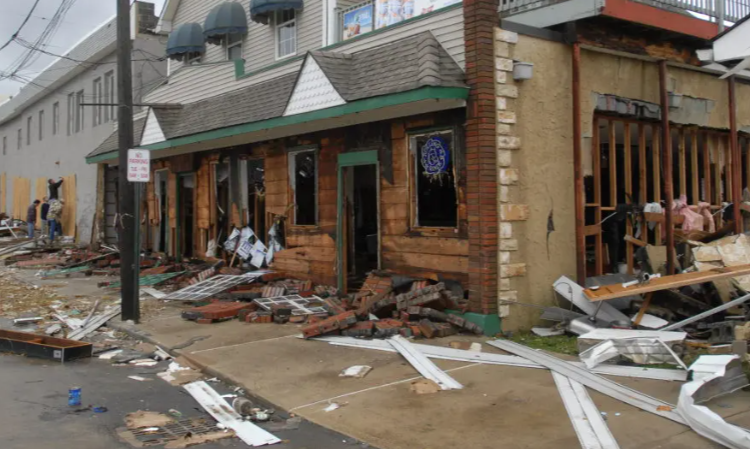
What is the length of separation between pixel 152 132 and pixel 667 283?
11.7m

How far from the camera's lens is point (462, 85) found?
8.70m

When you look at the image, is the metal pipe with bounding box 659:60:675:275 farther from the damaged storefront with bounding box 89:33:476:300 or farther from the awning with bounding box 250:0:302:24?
the awning with bounding box 250:0:302:24

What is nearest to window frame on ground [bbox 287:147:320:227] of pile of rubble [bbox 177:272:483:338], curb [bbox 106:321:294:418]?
pile of rubble [bbox 177:272:483:338]

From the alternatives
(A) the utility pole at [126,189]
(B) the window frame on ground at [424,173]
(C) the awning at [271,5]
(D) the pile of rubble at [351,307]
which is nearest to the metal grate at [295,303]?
(D) the pile of rubble at [351,307]

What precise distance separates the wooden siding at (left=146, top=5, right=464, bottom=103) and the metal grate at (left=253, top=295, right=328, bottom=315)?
14.2 feet

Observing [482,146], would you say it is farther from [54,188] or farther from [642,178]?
[54,188]

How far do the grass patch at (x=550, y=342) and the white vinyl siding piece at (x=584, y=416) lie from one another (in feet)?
4.06

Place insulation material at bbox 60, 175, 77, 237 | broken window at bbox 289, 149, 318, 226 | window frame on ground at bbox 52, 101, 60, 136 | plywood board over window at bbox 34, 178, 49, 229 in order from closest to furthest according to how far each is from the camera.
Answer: broken window at bbox 289, 149, 318, 226, insulation material at bbox 60, 175, 77, 237, window frame on ground at bbox 52, 101, 60, 136, plywood board over window at bbox 34, 178, 49, 229

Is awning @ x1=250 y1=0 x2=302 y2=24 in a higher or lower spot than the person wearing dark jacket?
higher

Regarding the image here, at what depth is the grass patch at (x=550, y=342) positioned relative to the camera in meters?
8.05

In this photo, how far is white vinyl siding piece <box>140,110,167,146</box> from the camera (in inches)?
582

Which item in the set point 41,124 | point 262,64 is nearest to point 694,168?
point 262,64

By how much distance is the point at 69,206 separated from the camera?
24766 millimetres

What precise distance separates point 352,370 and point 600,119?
5913mm
